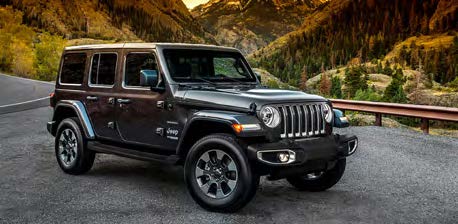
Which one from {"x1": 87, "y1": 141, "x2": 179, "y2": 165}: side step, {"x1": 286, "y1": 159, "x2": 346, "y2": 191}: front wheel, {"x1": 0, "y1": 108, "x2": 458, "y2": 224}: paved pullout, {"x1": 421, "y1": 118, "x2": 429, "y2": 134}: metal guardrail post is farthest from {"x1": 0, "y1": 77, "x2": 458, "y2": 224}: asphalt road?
{"x1": 421, "y1": 118, "x2": 429, "y2": 134}: metal guardrail post

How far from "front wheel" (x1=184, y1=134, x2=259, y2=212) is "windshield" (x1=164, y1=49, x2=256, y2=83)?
1.12 m

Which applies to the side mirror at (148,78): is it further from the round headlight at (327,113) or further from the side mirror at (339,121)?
the side mirror at (339,121)

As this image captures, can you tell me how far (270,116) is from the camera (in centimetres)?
542

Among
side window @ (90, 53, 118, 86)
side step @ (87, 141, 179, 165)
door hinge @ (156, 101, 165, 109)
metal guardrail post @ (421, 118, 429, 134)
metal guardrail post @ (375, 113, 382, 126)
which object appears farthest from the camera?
metal guardrail post @ (375, 113, 382, 126)

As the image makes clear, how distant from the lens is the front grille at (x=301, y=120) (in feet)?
18.0

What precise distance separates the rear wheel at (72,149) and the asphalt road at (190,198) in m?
0.15

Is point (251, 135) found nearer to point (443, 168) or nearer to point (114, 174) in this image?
point (114, 174)

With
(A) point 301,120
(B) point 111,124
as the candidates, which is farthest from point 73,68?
(A) point 301,120

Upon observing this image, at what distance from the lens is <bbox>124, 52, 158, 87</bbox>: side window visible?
655cm

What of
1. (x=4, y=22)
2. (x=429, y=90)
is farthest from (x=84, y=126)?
(x=429, y=90)

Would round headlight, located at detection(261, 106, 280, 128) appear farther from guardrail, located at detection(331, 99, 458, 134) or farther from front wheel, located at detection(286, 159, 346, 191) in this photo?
guardrail, located at detection(331, 99, 458, 134)

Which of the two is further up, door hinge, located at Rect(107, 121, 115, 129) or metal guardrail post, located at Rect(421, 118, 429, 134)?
door hinge, located at Rect(107, 121, 115, 129)

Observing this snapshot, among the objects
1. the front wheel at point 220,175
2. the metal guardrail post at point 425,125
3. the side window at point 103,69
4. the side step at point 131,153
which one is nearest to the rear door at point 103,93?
the side window at point 103,69

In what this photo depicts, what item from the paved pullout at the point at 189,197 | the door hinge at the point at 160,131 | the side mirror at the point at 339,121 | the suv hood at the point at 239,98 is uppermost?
the suv hood at the point at 239,98
